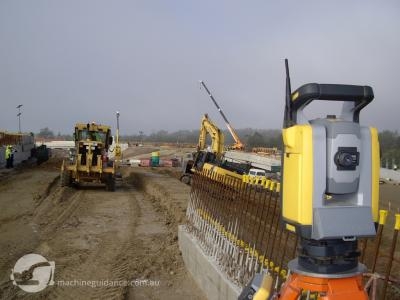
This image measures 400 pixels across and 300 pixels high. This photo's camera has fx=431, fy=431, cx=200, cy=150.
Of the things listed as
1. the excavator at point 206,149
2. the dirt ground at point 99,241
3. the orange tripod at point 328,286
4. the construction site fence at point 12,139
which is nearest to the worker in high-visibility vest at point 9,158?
the construction site fence at point 12,139

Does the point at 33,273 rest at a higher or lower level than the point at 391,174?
higher

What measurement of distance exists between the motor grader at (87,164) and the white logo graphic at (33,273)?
10.3 meters

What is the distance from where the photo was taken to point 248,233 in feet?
16.6

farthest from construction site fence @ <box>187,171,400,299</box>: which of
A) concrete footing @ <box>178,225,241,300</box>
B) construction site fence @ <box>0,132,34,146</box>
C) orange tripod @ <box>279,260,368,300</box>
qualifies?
construction site fence @ <box>0,132,34,146</box>

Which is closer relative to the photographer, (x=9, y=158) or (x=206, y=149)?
(x=206, y=149)

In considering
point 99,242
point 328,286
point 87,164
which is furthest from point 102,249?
point 87,164

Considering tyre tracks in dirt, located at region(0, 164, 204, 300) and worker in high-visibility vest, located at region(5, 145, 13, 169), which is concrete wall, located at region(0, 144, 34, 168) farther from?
tyre tracks in dirt, located at region(0, 164, 204, 300)

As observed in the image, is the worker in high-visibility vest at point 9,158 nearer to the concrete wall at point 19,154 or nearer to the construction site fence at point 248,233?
the concrete wall at point 19,154

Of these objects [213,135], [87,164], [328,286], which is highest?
[213,135]

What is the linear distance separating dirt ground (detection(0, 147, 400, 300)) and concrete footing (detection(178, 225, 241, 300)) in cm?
19

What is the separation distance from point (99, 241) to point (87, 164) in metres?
9.40

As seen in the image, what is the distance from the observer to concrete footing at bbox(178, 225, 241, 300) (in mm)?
4848

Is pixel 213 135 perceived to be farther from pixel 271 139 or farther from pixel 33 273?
pixel 271 139

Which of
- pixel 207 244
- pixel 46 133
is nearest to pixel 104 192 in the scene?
pixel 207 244
